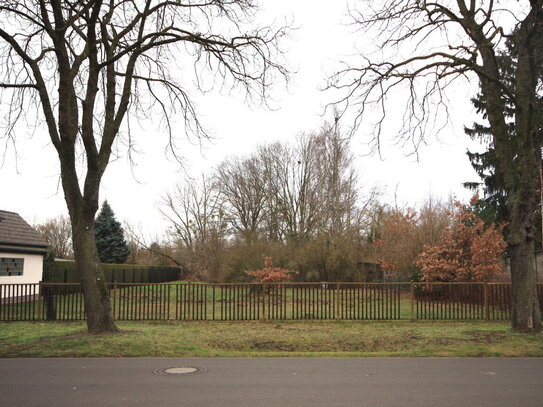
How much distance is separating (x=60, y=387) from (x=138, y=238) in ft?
173

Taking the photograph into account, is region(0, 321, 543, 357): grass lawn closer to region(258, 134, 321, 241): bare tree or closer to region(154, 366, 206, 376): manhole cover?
region(154, 366, 206, 376): manhole cover

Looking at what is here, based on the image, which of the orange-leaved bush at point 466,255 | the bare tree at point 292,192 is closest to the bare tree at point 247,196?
the bare tree at point 292,192

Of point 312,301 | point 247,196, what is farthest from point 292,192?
point 312,301

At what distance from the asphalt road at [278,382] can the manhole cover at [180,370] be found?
0.18 meters

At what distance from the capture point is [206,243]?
4625cm

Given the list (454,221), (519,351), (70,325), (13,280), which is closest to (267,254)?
(454,221)

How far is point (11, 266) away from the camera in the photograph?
2700cm

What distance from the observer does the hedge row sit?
102ft

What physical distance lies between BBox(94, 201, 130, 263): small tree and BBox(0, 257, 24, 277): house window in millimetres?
23692

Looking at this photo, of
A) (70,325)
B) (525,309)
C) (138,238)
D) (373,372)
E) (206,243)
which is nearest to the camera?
(373,372)

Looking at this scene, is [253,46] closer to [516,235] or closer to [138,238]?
[516,235]

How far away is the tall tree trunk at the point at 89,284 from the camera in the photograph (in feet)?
41.8

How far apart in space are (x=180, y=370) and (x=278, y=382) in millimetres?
2014

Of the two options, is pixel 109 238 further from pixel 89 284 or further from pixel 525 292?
pixel 525 292
